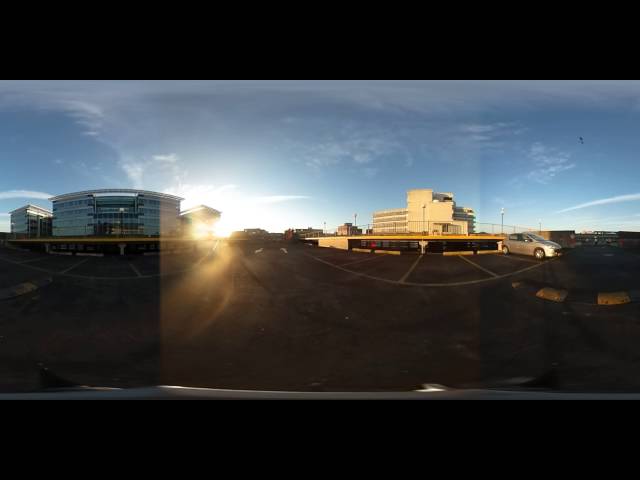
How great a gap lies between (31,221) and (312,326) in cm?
840

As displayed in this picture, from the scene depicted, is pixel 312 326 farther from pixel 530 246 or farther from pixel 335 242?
pixel 335 242

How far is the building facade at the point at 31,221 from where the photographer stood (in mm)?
6535

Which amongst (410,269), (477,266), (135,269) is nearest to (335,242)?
(410,269)

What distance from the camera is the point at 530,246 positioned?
920 cm

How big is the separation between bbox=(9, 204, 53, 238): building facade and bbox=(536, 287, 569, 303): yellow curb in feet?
37.3

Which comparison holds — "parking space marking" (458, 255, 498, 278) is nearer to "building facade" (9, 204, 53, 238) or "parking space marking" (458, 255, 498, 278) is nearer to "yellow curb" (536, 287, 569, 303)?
"yellow curb" (536, 287, 569, 303)

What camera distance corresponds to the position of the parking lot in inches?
131
